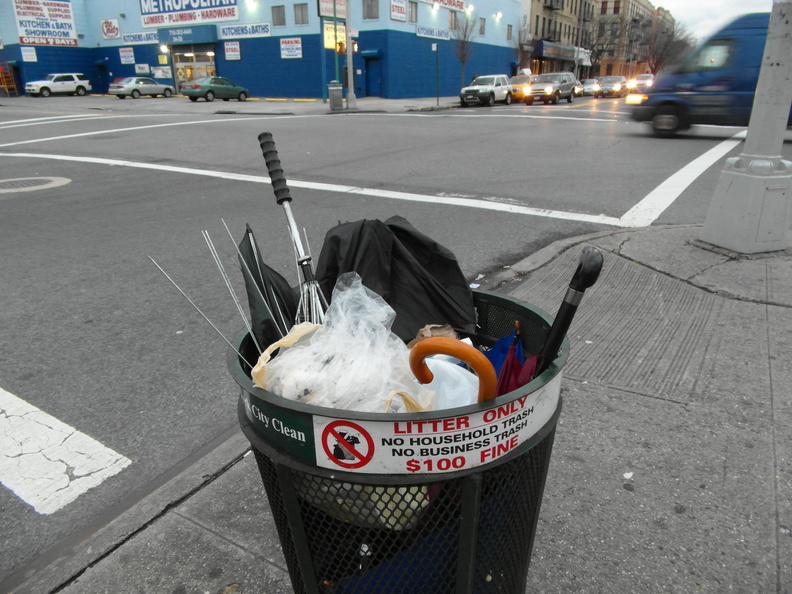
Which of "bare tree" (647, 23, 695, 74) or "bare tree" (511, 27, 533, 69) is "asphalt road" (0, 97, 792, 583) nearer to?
"bare tree" (511, 27, 533, 69)

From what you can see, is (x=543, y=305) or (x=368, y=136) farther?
(x=368, y=136)

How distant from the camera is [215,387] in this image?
3.10 metres

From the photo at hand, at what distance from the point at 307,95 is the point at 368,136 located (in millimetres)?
24777

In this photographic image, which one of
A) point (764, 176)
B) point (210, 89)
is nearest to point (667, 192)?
point (764, 176)

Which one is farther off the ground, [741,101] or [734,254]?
[741,101]

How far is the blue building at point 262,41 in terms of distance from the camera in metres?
35.5

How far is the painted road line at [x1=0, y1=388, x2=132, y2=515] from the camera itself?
92.6 inches

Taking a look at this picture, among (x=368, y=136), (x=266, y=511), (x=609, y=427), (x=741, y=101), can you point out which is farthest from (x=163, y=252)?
(x=741, y=101)

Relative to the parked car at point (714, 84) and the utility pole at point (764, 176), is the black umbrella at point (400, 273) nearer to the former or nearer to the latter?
the utility pole at point (764, 176)

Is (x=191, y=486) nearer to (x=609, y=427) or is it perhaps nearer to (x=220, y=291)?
(x=609, y=427)

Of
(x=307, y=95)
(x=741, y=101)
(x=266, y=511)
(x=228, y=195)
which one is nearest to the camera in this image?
(x=266, y=511)

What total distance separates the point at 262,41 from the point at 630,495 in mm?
40150

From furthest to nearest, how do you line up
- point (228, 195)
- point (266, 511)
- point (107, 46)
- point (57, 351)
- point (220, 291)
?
1. point (107, 46)
2. point (228, 195)
3. point (220, 291)
4. point (57, 351)
5. point (266, 511)

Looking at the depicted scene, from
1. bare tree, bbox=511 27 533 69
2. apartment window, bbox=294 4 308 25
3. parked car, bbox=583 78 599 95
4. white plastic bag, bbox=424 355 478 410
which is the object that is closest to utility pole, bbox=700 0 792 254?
white plastic bag, bbox=424 355 478 410
